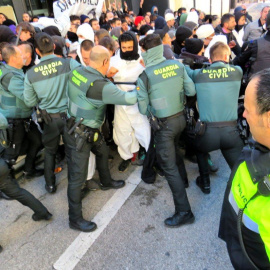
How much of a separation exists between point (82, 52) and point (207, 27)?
2.39 metres

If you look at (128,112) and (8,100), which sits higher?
(8,100)

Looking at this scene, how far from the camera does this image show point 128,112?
3.22 meters

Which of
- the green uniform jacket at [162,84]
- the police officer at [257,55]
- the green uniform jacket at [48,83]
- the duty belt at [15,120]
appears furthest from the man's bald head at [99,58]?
the police officer at [257,55]

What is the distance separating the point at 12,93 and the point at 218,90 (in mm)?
2427

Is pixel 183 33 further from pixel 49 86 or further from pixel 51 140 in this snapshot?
pixel 51 140

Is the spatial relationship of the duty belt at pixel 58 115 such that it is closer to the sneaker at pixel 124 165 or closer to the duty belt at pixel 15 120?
the duty belt at pixel 15 120

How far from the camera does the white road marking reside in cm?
234

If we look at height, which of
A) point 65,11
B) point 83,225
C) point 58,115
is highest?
point 65,11

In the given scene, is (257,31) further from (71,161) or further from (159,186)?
(71,161)

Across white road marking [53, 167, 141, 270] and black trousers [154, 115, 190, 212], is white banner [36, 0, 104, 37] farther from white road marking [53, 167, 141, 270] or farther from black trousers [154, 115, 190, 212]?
black trousers [154, 115, 190, 212]

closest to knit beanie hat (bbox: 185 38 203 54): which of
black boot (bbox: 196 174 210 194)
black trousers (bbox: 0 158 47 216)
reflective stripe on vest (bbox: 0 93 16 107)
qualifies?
black boot (bbox: 196 174 210 194)

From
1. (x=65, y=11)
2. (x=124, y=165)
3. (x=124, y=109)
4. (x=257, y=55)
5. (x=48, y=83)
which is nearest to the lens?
(x=48, y=83)

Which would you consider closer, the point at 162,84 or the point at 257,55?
the point at 162,84

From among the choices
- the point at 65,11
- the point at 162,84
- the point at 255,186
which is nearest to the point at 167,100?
the point at 162,84
